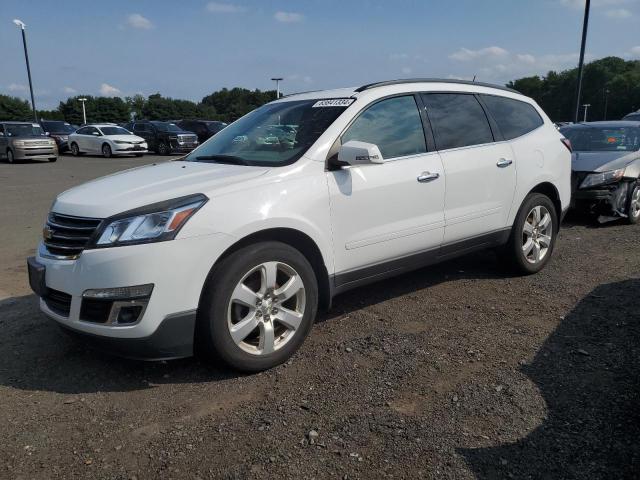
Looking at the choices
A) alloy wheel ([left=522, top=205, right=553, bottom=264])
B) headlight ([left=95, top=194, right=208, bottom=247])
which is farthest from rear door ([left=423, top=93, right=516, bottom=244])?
headlight ([left=95, top=194, right=208, bottom=247])

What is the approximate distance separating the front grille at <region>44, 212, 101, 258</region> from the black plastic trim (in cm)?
48

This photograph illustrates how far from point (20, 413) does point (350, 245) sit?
220cm

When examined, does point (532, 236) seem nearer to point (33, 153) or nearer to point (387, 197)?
point (387, 197)

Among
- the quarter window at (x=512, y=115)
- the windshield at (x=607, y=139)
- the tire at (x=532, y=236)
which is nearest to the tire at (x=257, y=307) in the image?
the tire at (x=532, y=236)

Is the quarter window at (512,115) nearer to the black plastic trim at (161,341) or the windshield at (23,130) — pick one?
the black plastic trim at (161,341)

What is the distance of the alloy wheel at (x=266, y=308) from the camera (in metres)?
3.20

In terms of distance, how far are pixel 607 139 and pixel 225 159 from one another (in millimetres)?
7127

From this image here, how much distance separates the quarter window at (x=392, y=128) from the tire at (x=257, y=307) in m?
1.03

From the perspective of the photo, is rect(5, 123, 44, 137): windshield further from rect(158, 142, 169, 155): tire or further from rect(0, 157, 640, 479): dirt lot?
rect(0, 157, 640, 479): dirt lot

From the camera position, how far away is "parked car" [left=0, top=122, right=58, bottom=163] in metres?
21.4

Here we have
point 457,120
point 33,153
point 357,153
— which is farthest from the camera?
point 33,153

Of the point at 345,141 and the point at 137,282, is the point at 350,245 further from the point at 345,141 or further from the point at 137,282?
the point at 137,282

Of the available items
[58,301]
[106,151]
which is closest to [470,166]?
[58,301]

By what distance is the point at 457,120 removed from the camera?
4.52m
